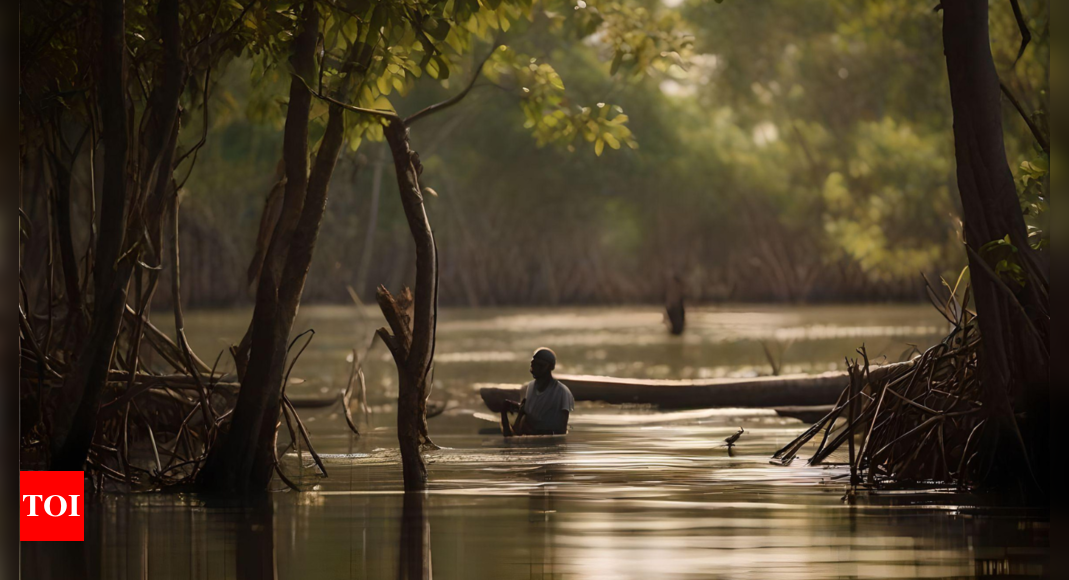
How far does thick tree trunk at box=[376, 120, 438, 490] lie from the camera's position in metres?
9.62

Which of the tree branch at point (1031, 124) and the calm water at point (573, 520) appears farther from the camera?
the tree branch at point (1031, 124)

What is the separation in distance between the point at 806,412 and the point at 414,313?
6335 mm

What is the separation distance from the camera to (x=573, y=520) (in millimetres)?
8492

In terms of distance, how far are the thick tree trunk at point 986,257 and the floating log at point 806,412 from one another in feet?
17.6

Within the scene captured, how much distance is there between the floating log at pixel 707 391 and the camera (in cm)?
1532

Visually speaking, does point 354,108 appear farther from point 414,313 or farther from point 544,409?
point 544,409

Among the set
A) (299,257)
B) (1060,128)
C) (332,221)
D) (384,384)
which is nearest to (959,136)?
(1060,128)

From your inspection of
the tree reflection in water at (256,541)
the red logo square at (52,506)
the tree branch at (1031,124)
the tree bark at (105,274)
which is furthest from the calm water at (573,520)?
the tree branch at (1031,124)

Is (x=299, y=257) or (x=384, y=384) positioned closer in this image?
(x=299, y=257)

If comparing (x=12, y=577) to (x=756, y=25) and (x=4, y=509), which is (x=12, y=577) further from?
(x=756, y=25)

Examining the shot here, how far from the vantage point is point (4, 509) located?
19.2 feet

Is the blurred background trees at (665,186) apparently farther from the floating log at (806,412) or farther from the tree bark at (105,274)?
the tree bark at (105,274)

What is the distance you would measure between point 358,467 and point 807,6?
3825 cm

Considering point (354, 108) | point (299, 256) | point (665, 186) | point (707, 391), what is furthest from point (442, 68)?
point (665, 186)
